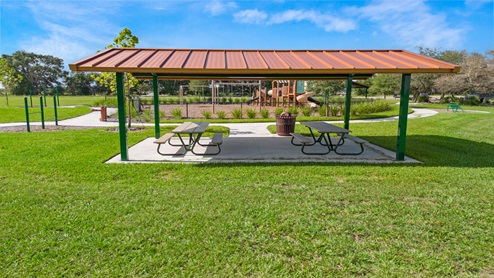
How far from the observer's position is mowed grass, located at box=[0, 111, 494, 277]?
281cm

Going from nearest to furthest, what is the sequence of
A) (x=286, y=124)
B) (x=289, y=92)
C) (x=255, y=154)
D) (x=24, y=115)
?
1. (x=255, y=154)
2. (x=286, y=124)
3. (x=24, y=115)
4. (x=289, y=92)

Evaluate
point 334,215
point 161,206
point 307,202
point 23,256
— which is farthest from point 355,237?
point 23,256

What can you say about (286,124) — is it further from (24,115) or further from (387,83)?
(387,83)

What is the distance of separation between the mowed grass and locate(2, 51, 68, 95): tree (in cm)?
8435

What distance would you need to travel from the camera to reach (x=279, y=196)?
14.8 ft

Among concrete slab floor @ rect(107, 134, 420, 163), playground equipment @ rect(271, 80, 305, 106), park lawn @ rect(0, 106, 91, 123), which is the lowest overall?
concrete slab floor @ rect(107, 134, 420, 163)

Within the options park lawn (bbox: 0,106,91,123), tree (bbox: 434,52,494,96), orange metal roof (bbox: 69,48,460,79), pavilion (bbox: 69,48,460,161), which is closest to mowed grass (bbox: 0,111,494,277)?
pavilion (bbox: 69,48,460,161)

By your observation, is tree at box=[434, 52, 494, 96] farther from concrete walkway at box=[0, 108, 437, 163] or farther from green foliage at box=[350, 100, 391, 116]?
concrete walkway at box=[0, 108, 437, 163]

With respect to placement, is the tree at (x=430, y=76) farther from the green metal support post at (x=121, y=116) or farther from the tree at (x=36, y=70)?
the tree at (x=36, y=70)

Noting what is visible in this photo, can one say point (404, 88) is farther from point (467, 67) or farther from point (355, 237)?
point (467, 67)

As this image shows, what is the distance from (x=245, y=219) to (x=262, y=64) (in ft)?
12.8

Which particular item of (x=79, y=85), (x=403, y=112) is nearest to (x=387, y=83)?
(x=403, y=112)

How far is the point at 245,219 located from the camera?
371 cm

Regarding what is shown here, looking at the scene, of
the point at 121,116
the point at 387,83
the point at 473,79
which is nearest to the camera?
the point at 121,116
